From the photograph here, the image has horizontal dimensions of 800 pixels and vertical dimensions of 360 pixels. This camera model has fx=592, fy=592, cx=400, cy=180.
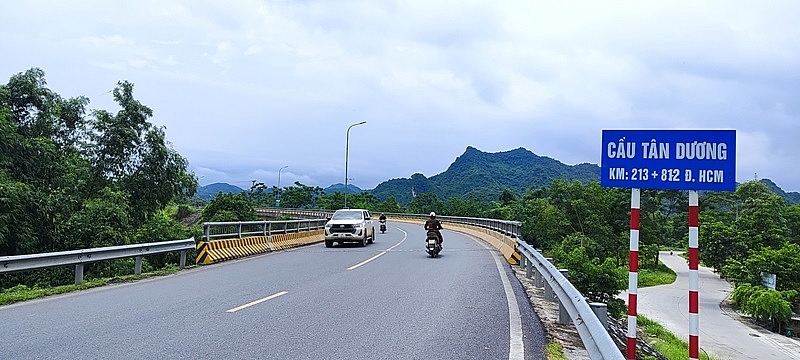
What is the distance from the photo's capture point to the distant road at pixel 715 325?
3375cm

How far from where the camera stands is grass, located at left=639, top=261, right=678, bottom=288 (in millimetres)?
64956

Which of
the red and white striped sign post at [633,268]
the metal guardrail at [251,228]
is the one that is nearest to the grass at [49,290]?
the metal guardrail at [251,228]

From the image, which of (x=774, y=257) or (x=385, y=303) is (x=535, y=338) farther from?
(x=774, y=257)

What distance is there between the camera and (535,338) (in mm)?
7418

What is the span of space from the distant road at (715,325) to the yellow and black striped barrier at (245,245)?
2098 centimetres

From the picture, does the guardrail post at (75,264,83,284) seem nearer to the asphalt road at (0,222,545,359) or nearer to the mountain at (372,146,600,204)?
the asphalt road at (0,222,545,359)

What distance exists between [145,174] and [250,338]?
2852 cm

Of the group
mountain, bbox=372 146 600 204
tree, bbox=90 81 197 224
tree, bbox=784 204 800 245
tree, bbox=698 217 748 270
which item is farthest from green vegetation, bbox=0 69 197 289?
mountain, bbox=372 146 600 204

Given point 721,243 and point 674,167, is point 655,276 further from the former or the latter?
point 674,167

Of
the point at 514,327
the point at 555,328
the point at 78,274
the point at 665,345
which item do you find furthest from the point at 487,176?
the point at 514,327

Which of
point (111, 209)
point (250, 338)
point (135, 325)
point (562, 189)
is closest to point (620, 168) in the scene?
point (250, 338)

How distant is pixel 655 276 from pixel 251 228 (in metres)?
56.6

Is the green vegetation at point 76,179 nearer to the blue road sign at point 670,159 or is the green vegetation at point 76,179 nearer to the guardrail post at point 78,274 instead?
the guardrail post at point 78,274

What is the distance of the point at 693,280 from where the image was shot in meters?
6.07
